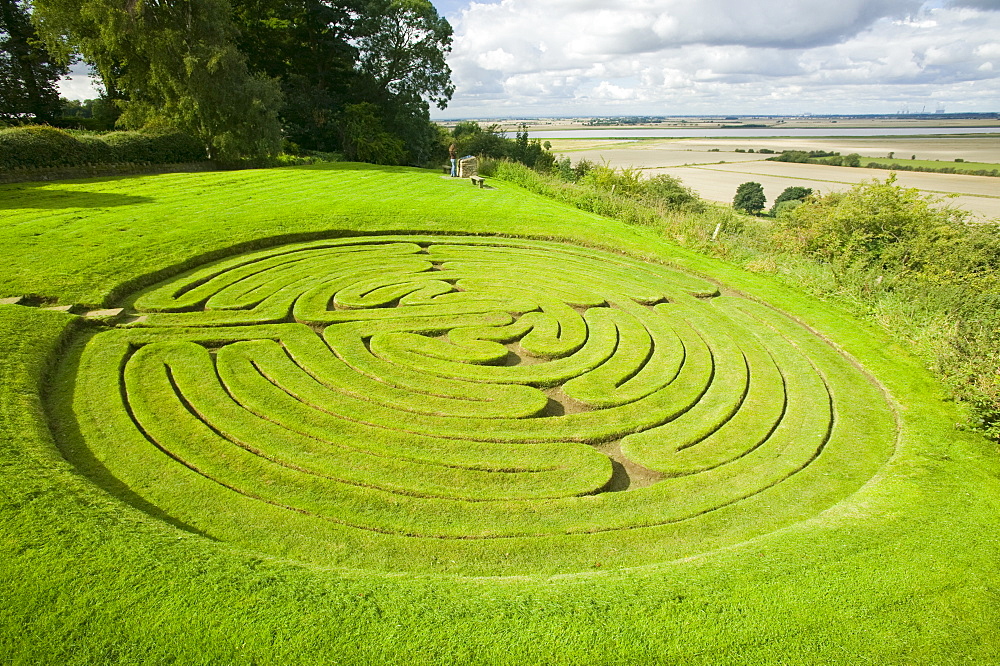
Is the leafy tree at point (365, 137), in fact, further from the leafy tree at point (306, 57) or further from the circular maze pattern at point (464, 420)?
the circular maze pattern at point (464, 420)

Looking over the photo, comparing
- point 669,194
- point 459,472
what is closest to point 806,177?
point 669,194

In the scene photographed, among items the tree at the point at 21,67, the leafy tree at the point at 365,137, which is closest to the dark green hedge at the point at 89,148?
the tree at the point at 21,67

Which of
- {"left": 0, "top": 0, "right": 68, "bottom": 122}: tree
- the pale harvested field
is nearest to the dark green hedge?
{"left": 0, "top": 0, "right": 68, "bottom": 122}: tree

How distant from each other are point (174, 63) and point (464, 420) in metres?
32.9

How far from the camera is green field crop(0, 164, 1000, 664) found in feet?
16.8

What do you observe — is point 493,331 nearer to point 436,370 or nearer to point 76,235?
point 436,370

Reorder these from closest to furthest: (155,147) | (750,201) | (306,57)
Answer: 1. (155,147)
2. (750,201)
3. (306,57)

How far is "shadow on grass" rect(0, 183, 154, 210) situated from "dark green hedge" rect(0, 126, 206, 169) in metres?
1.68

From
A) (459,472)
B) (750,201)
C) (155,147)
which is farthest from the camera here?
(750,201)

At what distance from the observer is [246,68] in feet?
114

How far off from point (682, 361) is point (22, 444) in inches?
487

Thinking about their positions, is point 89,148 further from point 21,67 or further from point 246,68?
point 21,67

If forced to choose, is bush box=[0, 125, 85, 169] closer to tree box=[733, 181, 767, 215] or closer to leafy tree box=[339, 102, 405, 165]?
leafy tree box=[339, 102, 405, 165]

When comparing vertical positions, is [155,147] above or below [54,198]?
above
